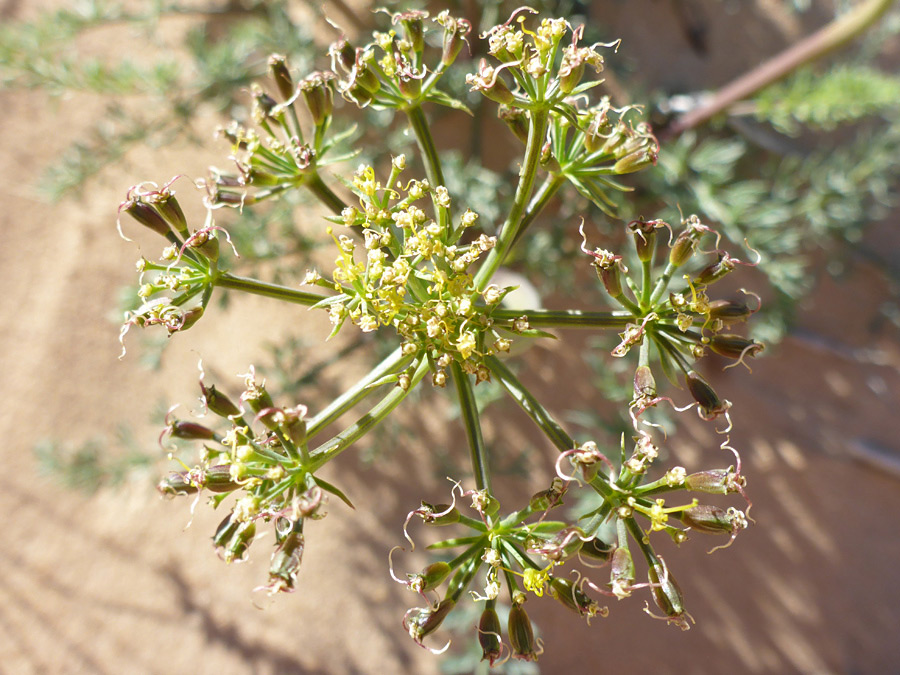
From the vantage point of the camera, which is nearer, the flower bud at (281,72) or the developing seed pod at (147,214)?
the developing seed pod at (147,214)

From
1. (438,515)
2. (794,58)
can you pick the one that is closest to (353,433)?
(438,515)

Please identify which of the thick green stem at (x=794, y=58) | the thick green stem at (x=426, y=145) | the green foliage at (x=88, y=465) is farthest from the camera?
the green foliage at (x=88, y=465)

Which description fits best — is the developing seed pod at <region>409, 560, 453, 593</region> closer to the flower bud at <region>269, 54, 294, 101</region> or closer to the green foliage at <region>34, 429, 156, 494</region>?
the flower bud at <region>269, 54, 294, 101</region>

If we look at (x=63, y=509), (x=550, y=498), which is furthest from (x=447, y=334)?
(x=63, y=509)

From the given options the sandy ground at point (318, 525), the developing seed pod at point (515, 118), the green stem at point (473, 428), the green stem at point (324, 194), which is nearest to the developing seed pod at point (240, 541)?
the green stem at point (473, 428)

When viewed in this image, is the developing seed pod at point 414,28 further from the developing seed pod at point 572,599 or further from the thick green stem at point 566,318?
the developing seed pod at point 572,599

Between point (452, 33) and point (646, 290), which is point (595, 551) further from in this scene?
point (452, 33)

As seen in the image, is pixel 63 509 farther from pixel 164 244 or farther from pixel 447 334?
pixel 447 334
